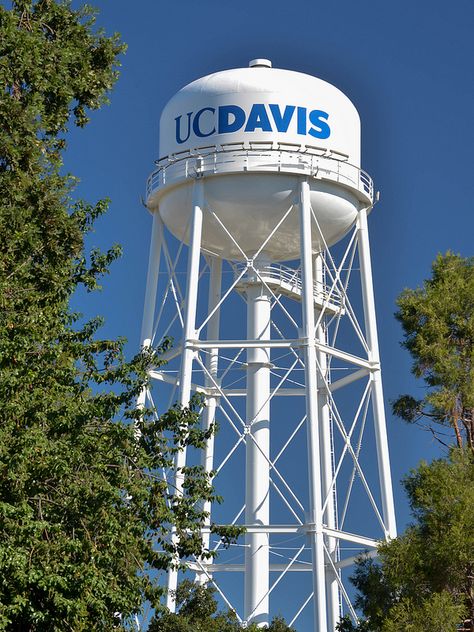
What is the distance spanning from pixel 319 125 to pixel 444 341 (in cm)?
741

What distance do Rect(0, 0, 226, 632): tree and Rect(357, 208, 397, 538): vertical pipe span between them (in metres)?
10.1

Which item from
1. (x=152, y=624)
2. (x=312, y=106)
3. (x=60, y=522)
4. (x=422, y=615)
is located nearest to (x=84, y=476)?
(x=60, y=522)

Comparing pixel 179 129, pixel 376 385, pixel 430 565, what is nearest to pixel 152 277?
pixel 179 129

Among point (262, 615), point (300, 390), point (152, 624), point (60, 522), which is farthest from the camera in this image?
point (300, 390)

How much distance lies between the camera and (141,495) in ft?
57.4


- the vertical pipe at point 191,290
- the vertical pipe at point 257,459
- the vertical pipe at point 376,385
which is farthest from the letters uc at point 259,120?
the vertical pipe at point 257,459

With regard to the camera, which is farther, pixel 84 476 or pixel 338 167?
pixel 338 167

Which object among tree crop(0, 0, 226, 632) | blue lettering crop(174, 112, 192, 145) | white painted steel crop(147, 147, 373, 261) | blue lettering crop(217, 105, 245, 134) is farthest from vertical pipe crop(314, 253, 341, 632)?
tree crop(0, 0, 226, 632)

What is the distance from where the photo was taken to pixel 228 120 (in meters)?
28.8

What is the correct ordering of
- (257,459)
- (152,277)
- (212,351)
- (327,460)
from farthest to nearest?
(327,460) → (212,351) → (152,277) → (257,459)

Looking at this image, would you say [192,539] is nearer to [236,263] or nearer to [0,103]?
[0,103]

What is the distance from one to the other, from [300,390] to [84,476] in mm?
15951

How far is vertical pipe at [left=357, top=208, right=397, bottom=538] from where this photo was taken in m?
28.3

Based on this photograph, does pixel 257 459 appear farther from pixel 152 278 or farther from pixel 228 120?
pixel 228 120
